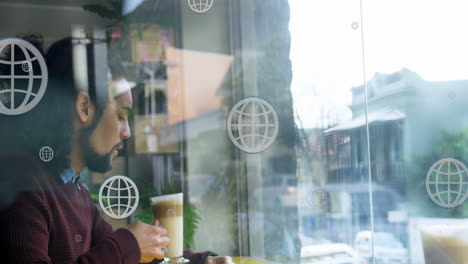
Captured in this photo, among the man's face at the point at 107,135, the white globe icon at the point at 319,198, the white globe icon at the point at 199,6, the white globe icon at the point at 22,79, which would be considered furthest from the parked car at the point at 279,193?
the white globe icon at the point at 22,79

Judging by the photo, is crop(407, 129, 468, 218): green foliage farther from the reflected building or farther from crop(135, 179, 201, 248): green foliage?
crop(135, 179, 201, 248): green foliage

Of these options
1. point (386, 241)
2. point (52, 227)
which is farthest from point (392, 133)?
point (52, 227)

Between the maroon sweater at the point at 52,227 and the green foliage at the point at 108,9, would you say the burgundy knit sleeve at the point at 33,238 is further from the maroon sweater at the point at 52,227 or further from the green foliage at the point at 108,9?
the green foliage at the point at 108,9

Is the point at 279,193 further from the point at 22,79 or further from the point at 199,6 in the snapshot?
the point at 22,79

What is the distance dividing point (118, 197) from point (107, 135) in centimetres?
16

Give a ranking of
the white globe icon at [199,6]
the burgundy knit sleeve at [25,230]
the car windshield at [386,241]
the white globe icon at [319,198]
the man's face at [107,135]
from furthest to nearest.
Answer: the car windshield at [386,241]
the white globe icon at [319,198]
the white globe icon at [199,6]
the man's face at [107,135]
the burgundy knit sleeve at [25,230]

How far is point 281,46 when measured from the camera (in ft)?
4.79

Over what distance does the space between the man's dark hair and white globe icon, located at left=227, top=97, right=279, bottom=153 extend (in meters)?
0.37

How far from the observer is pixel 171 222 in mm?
1320

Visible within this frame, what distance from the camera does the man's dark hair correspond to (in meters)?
1.23

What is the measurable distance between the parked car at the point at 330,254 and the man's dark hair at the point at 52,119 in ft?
2.33

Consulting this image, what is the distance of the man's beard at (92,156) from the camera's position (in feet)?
4.12

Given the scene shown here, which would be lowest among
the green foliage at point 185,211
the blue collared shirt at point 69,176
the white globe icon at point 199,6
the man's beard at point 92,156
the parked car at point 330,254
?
the parked car at point 330,254

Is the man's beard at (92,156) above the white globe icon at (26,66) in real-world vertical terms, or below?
below
